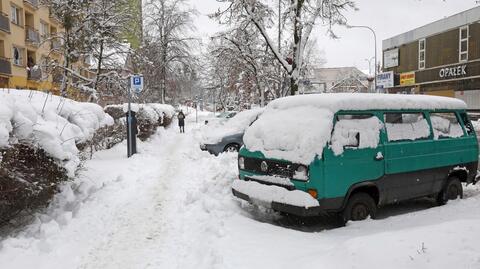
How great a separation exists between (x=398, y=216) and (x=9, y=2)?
3307cm

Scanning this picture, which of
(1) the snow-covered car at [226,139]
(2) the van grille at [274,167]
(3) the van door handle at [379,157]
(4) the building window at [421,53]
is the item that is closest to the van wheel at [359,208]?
(3) the van door handle at [379,157]

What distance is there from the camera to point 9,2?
105ft

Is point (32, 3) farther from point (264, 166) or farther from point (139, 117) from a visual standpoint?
point (264, 166)

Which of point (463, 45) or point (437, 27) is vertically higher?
point (437, 27)

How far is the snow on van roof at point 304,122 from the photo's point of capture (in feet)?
20.5

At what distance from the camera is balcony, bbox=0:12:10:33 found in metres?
29.5

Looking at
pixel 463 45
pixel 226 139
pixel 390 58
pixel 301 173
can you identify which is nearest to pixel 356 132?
pixel 301 173

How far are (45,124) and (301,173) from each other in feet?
12.1

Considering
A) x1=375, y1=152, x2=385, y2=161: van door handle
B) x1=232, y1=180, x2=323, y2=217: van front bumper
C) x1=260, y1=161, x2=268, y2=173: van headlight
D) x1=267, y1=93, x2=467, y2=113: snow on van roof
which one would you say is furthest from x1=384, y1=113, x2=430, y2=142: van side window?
x1=260, y1=161, x2=268, y2=173: van headlight

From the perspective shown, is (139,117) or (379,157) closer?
(379,157)

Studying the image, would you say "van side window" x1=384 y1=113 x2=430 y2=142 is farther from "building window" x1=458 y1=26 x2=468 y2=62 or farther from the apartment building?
"building window" x1=458 y1=26 x2=468 y2=62

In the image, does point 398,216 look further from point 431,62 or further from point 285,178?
point 431,62

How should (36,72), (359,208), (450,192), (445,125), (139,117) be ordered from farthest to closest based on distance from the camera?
(36,72), (139,117), (450,192), (445,125), (359,208)

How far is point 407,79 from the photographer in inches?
1619
